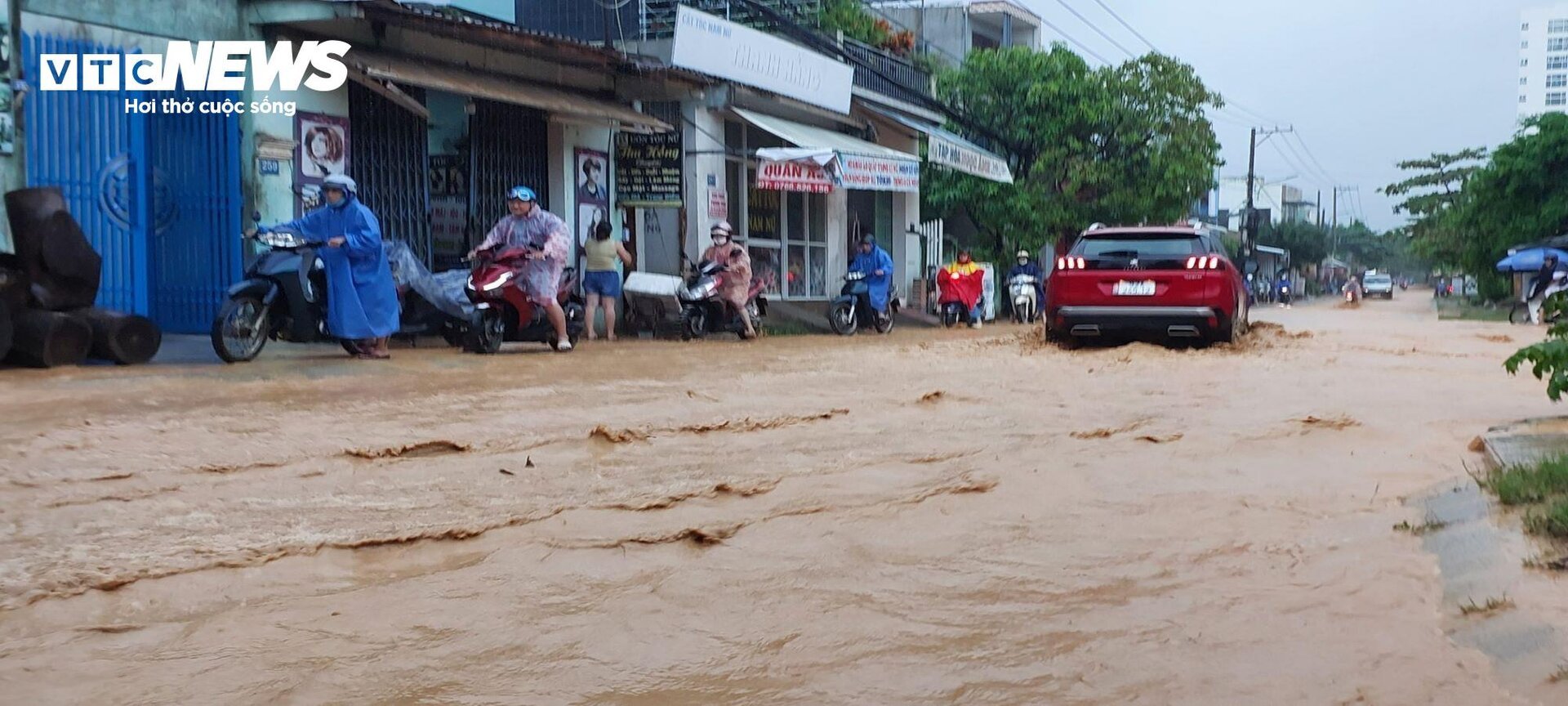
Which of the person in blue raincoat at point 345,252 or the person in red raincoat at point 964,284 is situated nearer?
the person in blue raincoat at point 345,252

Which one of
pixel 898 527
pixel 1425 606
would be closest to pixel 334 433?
pixel 898 527

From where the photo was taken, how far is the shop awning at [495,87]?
11.4 m

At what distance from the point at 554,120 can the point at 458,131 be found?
3.41 feet

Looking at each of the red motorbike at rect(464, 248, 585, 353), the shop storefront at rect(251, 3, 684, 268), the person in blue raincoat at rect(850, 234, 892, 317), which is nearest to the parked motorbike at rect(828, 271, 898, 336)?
the person in blue raincoat at rect(850, 234, 892, 317)

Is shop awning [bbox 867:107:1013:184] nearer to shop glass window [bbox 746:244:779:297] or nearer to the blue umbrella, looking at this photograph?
shop glass window [bbox 746:244:779:297]

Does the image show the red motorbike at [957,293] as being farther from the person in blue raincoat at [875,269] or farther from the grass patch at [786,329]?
the grass patch at [786,329]

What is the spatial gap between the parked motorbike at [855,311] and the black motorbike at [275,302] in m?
8.54

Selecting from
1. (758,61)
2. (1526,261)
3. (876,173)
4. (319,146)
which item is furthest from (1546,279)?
(319,146)

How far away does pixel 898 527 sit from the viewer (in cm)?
468

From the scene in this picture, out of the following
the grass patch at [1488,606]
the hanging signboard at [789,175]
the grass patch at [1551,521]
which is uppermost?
the hanging signboard at [789,175]

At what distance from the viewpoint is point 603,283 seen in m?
13.8

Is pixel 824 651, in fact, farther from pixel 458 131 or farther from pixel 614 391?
pixel 458 131

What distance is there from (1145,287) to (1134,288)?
0.10m

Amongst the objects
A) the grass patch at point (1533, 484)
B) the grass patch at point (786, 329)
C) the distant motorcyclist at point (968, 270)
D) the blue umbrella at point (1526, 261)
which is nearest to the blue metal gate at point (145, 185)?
the grass patch at point (786, 329)
